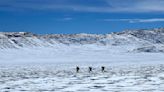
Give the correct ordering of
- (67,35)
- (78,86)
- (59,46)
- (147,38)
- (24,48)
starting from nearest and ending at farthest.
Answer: (78,86), (24,48), (59,46), (67,35), (147,38)

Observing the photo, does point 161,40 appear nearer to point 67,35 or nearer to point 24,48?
point 67,35

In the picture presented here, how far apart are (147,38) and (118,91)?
15418 cm

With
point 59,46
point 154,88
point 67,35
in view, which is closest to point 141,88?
point 154,88

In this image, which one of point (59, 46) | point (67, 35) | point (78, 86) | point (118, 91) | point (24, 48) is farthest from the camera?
point (67, 35)

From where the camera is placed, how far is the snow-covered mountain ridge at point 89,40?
12775 centimetres

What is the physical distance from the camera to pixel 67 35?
511 ft

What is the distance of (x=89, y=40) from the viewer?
497 feet

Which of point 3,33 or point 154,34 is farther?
point 154,34

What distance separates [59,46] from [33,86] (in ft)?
374

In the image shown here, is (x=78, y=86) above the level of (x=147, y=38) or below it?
below

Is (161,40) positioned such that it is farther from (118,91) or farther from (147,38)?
(118,91)

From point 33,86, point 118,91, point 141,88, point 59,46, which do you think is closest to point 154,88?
point 141,88

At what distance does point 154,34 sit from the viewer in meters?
178

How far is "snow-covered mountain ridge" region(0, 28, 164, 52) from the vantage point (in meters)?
128
